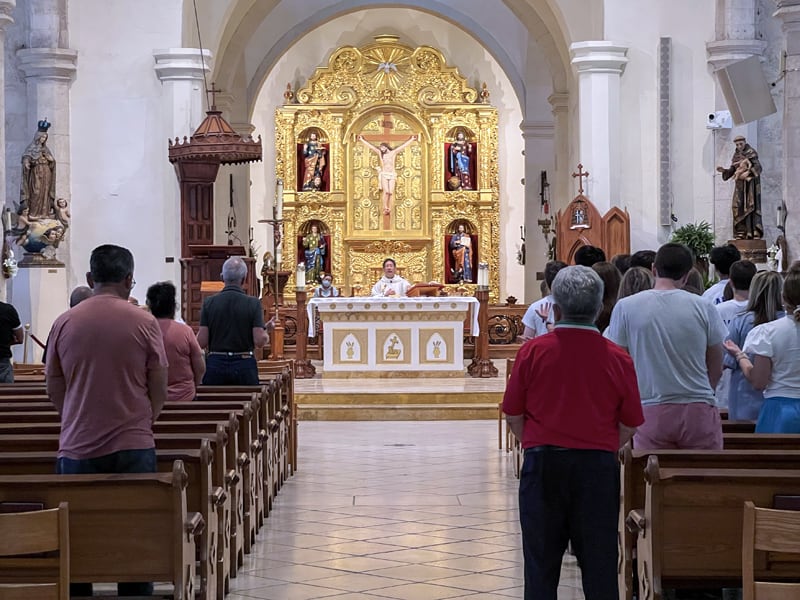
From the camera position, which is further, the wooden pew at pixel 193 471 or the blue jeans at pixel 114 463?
the wooden pew at pixel 193 471

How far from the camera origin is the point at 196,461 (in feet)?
17.8

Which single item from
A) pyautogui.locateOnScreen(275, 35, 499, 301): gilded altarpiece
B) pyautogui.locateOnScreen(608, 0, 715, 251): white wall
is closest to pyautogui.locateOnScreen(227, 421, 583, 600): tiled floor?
pyautogui.locateOnScreen(608, 0, 715, 251): white wall

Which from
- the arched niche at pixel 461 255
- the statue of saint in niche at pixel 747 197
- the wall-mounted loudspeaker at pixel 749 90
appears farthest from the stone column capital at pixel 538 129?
the wall-mounted loudspeaker at pixel 749 90

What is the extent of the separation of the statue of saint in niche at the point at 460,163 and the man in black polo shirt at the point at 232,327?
1906 cm

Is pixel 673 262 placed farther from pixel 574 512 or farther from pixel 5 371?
pixel 5 371

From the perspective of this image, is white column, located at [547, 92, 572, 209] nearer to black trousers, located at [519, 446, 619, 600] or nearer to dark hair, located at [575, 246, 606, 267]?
dark hair, located at [575, 246, 606, 267]

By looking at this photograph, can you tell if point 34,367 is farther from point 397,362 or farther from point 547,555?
point 547,555

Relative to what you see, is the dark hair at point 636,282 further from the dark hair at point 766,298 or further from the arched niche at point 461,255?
the arched niche at point 461,255

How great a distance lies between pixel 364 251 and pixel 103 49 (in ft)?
37.4

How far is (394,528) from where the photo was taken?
26.0ft

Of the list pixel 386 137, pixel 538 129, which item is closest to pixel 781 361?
pixel 538 129

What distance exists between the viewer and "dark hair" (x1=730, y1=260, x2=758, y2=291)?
7.02m

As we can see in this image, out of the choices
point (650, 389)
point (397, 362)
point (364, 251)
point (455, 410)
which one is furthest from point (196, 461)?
point (364, 251)

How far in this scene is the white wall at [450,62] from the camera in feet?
91.7
